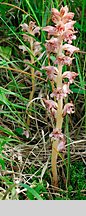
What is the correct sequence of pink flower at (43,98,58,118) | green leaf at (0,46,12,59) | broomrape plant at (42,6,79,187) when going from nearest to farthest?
broomrape plant at (42,6,79,187), pink flower at (43,98,58,118), green leaf at (0,46,12,59)

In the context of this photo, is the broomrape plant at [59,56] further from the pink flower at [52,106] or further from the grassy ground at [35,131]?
the grassy ground at [35,131]

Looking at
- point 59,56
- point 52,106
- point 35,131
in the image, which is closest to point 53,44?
point 59,56

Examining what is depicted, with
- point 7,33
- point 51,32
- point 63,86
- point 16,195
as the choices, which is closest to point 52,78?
point 63,86

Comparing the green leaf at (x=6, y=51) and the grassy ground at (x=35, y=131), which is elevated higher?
the green leaf at (x=6, y=51)

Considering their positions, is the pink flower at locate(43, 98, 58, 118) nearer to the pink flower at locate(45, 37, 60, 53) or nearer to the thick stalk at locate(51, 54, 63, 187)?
the thick stalk at locate(51, 54, 63, 187)

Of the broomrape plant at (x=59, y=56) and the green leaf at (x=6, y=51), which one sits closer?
the broomrape plant at (x=59, y=56)

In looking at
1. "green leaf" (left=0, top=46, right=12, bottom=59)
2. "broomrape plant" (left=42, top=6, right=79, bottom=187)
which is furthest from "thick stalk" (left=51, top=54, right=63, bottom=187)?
"green leaf" (left=0, top=46, right=12, bottom=59)

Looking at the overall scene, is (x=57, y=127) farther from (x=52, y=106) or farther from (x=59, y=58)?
(x=59, y=58)

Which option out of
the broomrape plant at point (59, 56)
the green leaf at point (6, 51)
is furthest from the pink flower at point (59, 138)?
the green leaf at point (6, 51)
